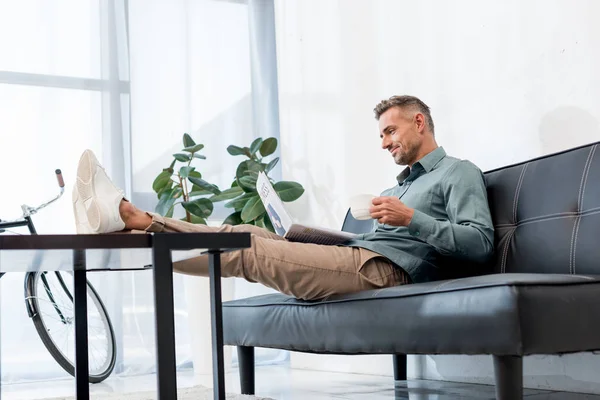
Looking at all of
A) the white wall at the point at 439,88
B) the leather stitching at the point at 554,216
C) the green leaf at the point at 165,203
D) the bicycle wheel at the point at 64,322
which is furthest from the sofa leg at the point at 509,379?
the green leaf at the point at 165,203

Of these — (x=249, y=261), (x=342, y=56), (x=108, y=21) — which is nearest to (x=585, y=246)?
(x=249, y=261)

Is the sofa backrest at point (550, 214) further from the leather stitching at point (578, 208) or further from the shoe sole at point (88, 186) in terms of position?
the shoe sole at point (88, 186)

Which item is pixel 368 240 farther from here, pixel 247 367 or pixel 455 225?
pixel 247 367

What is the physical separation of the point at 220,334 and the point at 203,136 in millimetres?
2867

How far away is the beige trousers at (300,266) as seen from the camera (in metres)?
1.93

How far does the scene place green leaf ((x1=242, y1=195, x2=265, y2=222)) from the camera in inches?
138

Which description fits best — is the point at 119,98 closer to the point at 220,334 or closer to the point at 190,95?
the point at 190,95

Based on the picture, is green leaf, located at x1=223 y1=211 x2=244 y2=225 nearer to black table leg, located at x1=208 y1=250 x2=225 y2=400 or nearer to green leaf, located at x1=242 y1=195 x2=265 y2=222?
green leaf, located at x1=242 y1=195 x2=265 y2=222

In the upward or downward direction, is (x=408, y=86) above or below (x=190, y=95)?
below

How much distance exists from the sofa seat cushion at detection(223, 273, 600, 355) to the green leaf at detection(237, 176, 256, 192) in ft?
5.18

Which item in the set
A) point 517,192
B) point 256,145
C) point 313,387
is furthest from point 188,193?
point 517,192

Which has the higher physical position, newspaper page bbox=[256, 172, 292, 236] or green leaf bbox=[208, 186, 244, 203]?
green leaf bbox=[208, 186, 244, 203]

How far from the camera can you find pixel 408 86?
10.1 ft

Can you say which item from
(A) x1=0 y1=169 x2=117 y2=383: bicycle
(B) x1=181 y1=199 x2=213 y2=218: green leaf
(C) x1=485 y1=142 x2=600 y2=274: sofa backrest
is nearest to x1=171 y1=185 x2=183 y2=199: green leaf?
(B) x1=181 y1=199 x2=213 y2=218: green leaf
